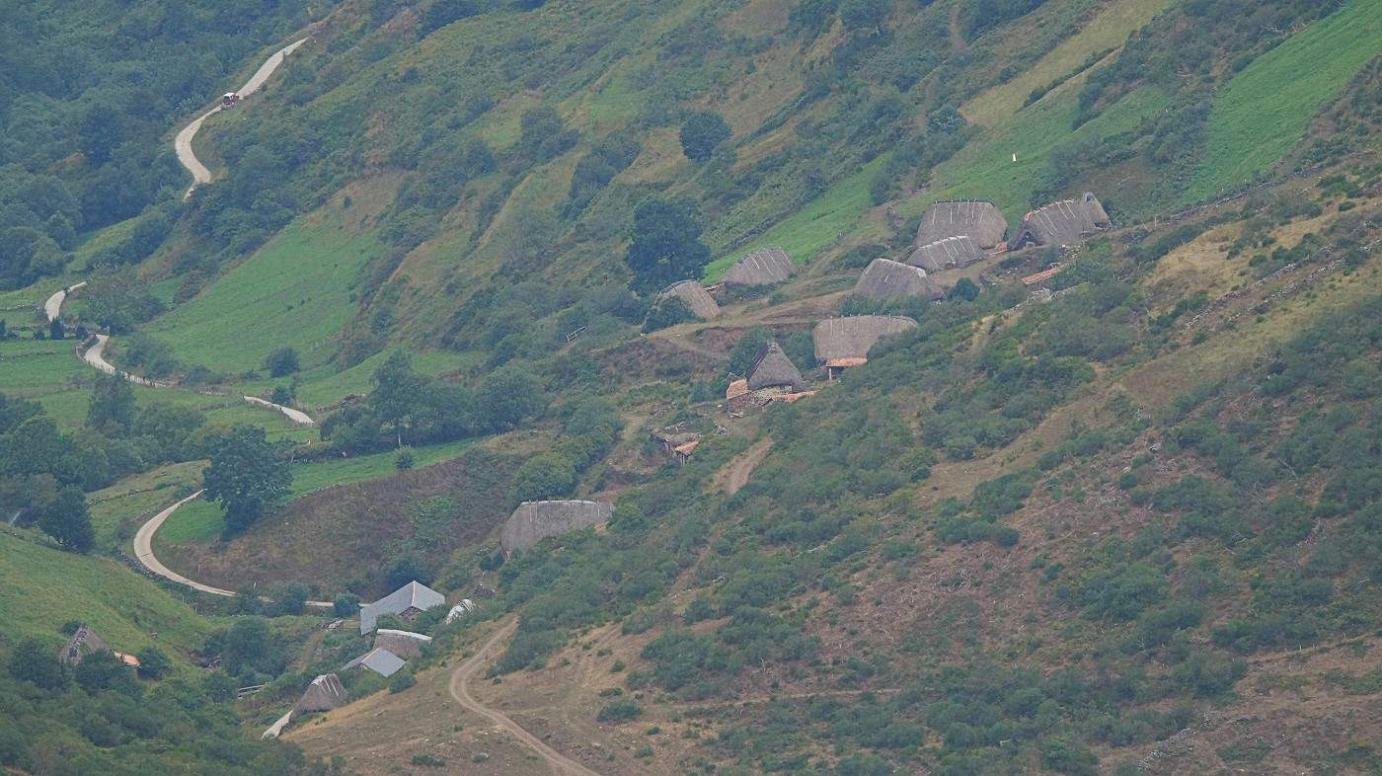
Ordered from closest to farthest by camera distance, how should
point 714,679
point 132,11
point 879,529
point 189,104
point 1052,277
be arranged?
point 714,679 → point 879,529 → point 1052,277 → point 189,104 → point 132,11

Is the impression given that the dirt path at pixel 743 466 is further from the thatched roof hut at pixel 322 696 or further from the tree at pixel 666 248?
the tree at pixel 666 248

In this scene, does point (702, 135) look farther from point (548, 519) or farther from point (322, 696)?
point (322, 696)

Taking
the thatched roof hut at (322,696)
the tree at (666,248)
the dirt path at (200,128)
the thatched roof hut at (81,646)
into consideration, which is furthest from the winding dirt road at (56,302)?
the thatched roof hut at (322,696)

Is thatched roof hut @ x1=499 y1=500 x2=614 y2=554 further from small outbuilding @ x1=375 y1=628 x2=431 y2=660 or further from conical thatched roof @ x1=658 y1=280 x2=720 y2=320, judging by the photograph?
conical thatched roof @ x1=658 y1=280 x2=720 y2=320

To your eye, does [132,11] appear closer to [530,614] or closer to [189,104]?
[189,104]

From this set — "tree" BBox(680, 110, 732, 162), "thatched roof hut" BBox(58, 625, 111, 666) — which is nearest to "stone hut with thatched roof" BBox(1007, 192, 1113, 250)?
"tree" BBox(680, 110, 732, 162)

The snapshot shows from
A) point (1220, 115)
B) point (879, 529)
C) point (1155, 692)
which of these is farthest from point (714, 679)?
point (1220, 115)
